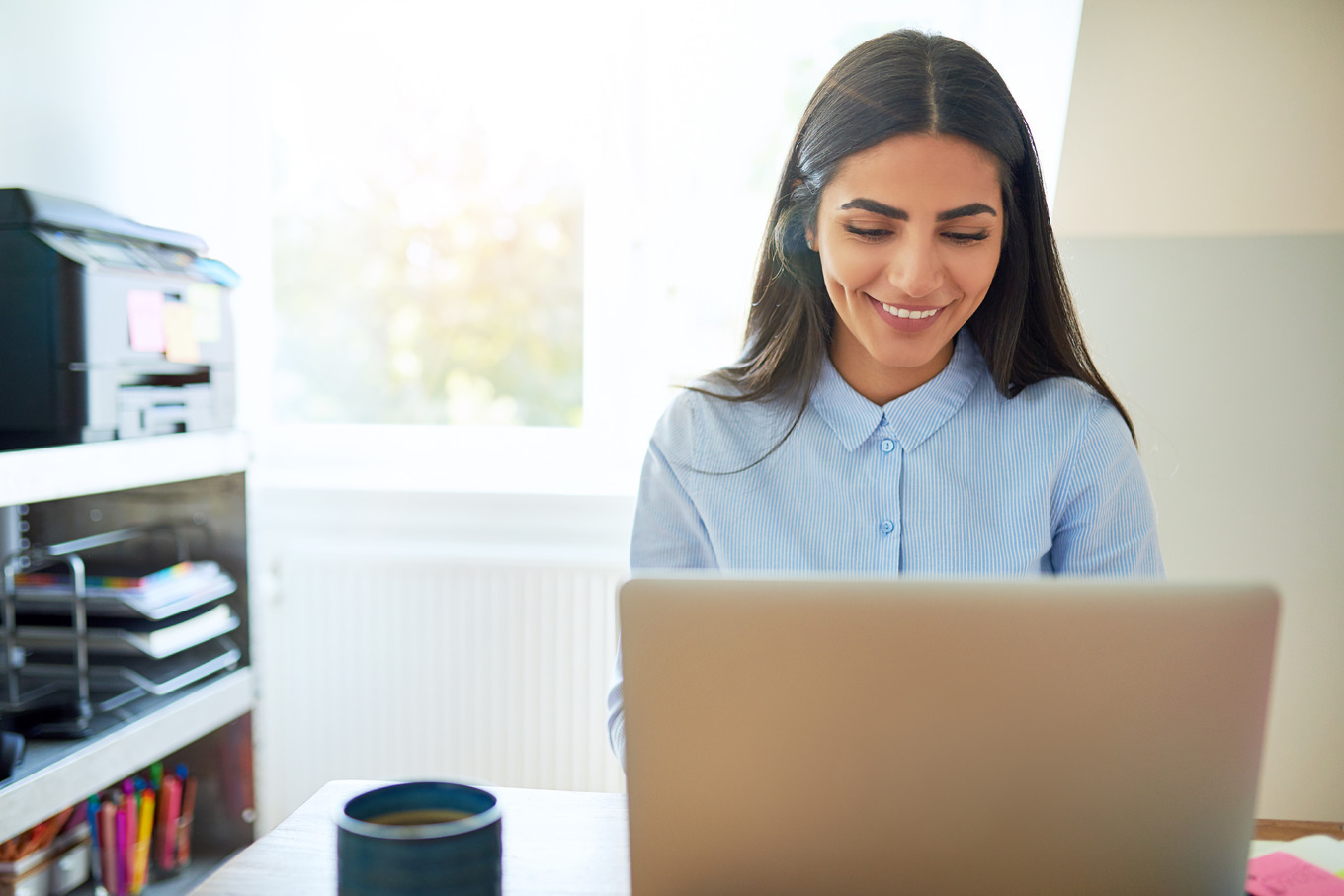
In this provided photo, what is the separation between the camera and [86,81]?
6.14 feet

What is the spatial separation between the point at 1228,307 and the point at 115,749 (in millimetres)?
2023

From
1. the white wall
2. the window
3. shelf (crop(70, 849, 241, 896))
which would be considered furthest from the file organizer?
the white wall

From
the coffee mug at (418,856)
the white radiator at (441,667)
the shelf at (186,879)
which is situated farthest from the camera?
the white radiator at (441,667)

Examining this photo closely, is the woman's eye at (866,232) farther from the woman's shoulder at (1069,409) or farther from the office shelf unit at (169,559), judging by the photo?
the office shelf unit at (169,559)

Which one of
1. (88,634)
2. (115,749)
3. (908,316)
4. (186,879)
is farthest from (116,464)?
(908,316)

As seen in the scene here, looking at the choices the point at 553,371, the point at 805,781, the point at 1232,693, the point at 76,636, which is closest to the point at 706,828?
the point at 805,781

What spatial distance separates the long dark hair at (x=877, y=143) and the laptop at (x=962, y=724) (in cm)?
68

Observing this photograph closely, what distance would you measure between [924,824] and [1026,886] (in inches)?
2.6

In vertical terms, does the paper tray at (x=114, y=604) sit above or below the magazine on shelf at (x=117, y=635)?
above

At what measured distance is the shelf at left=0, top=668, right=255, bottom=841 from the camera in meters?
1.32

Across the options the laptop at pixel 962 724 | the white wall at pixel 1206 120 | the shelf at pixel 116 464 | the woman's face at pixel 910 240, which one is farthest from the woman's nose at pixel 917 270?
A: the shelf at pixel 116 464

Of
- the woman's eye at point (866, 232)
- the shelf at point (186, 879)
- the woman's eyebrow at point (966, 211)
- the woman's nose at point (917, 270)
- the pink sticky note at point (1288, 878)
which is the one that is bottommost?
the shelf at point (186, 879)

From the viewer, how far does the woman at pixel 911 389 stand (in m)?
1.09

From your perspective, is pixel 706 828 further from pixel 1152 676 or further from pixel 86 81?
pixel 86 81
